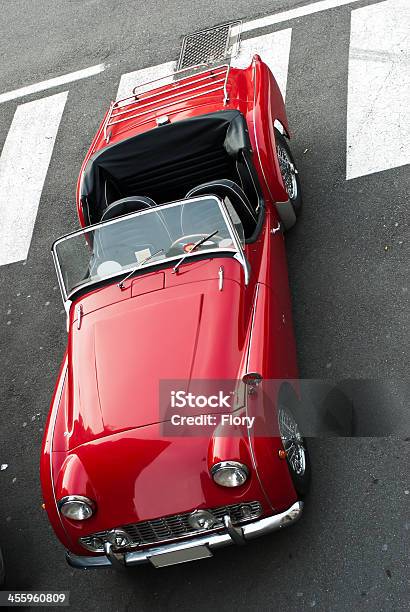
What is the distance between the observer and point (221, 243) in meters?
6.72

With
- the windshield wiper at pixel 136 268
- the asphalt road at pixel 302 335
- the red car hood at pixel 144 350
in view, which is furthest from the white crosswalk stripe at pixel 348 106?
the red car hood at pixel 144 350

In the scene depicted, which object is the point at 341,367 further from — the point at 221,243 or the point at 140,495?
the point at 140,495

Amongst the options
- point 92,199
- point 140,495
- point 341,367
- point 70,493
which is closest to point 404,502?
point 341,367

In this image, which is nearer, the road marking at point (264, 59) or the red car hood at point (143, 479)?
the red car hood at point (143, 479)

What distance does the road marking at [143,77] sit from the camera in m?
10.9

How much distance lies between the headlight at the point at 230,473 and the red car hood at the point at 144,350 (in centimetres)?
61

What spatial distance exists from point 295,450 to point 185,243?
6.10ft

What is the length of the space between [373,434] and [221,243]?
1891mm

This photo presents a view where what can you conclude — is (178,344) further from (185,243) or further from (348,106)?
(348,106)

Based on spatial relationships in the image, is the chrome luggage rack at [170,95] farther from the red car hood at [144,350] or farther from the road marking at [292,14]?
the road marking at [292,14]

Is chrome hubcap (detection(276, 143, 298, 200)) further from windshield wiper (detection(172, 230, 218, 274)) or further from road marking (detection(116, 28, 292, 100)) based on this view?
road marking (detection(116, 28, 292, 100))

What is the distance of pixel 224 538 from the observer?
564 centimetres

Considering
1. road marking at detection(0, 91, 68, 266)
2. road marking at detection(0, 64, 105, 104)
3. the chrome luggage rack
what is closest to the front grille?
the chrome luggage rack

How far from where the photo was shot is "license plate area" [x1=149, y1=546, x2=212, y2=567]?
565cm
